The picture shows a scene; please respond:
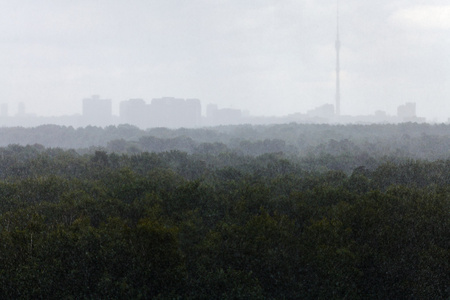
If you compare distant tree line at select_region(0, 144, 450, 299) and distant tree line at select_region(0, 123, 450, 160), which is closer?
distant tree line at select_region(0, 144, 450, 299)

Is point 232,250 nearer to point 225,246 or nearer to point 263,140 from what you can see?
point 225,246

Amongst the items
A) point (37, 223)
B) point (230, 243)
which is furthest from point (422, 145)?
point (37, 223)

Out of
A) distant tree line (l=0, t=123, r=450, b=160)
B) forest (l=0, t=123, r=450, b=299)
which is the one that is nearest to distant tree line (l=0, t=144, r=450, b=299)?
forest (l=0, t=123, r=450, b=299)

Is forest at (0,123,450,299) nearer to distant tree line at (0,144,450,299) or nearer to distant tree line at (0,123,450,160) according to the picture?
distant tree line at (0,144,450,299)

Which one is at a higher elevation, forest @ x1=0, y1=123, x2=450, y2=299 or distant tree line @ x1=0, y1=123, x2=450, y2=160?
distant tree line @ x1=0, y1=123, x2=450, y2=160

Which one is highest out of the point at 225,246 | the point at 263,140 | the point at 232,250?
the point at 263,140

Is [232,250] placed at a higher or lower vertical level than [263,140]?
lower

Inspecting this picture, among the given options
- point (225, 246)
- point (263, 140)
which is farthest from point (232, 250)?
point (263, 140)

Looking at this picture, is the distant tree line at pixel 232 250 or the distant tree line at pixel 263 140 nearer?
the distant tree line at pixel 232 250

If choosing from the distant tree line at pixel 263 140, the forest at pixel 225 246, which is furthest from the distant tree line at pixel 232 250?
the distant tree line at pixel 263 140

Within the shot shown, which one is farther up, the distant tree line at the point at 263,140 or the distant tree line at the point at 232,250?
the distant tree line at the point at 263,140

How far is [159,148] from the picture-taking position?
371 ft

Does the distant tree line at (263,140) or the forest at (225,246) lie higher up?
the distant tree line at (263,140)

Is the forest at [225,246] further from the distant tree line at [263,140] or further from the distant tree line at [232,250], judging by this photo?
the distant tree line at [263,140]
